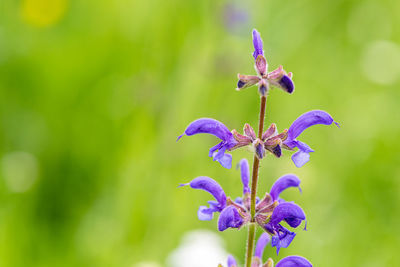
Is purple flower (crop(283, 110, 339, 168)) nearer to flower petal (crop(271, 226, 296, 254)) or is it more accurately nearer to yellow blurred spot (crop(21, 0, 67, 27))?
flower petal (crop(271, 226, 296, 254))

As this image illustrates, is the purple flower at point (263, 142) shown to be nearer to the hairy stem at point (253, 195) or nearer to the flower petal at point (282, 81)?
the hairy stem at point (253, 195)

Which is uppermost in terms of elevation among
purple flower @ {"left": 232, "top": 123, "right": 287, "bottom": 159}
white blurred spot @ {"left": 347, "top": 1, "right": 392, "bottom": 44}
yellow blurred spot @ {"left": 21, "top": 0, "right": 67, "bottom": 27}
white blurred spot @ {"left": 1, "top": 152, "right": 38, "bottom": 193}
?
white blurred spot @ {"left": 347, "top": 1, "right": 392, "bottom": 44}

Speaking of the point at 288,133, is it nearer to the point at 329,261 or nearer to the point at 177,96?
the point at 329,261

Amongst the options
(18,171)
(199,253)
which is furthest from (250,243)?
(18,171)

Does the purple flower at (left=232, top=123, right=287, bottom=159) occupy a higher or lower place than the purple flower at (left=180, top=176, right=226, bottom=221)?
higher

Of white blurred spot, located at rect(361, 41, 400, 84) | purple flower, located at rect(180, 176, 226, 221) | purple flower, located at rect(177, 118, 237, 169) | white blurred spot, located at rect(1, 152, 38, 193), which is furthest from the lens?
white blurred spot, located at rect(361, 41, 400, 84)

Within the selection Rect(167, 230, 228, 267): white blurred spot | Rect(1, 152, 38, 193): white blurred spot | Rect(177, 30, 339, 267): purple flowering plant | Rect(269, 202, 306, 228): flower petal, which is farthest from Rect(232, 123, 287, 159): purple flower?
Rect(1, 152, 38, 193): white blurred spot

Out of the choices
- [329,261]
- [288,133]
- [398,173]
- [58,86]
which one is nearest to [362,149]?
[398,173]
